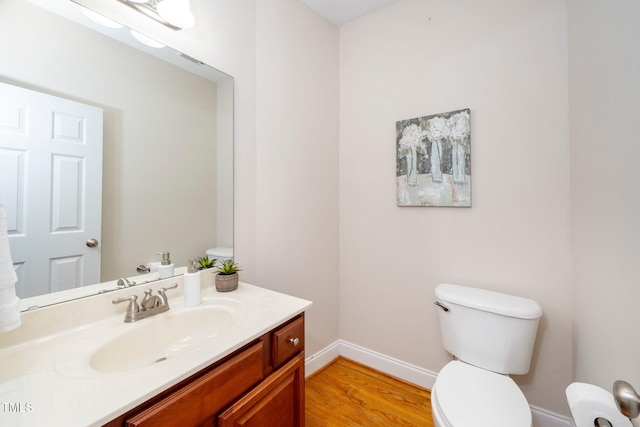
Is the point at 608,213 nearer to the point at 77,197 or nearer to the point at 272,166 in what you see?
the point at 272,166

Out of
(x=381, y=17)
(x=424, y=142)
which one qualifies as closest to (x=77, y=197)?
(x=424, y=142)

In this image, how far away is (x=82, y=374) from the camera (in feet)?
2.19

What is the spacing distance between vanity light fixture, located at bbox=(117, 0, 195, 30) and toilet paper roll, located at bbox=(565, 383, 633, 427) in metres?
1.85

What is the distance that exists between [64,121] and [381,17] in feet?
6.45

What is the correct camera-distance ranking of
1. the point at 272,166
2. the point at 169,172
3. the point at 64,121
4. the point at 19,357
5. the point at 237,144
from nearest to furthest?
the point at 19,357 < the point at 64,121 < the point at 169,172 < the point at 237,144 < the point at 272,166

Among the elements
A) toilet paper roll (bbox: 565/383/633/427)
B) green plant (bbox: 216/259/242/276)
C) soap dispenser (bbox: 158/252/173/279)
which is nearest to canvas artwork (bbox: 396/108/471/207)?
toilet paper roll (bbox: 565/383/633/427)

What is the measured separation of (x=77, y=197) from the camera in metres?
0.93

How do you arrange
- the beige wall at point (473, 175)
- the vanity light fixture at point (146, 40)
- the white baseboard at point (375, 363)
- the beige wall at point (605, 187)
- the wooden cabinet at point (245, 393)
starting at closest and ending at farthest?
the wooden cabinet at point (245, 393) → the beige wall at point (605, 187) → the vanity light fixture at point (146, 40) → the beige wall at point (473, 175) → the white baseboard at point (375, 363)

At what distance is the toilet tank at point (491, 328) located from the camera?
124 centimetres

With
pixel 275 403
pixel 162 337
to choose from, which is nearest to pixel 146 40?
pixel 162 337

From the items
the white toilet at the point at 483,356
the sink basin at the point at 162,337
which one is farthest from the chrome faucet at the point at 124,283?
the white toilet at the point at 483,356

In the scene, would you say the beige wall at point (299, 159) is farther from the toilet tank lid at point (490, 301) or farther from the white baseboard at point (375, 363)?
the toilet tank lid at point (490, 301)

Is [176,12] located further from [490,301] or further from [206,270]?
[490,301]

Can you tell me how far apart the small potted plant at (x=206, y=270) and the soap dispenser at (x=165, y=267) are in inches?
5.1
